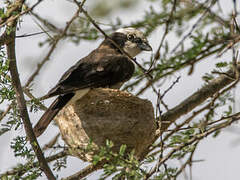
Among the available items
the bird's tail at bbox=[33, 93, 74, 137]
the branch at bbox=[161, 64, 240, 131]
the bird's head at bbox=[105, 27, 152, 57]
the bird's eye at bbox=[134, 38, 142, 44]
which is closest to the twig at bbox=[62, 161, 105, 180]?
the bird's tail at bbox=[33, 93, 74, 137]

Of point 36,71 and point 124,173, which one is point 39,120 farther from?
point 124,173

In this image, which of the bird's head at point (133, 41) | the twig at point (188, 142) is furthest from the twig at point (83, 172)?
the bird's head at point (133, 41)

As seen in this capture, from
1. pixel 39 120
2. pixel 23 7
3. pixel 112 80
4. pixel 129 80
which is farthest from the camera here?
pixel 129 80

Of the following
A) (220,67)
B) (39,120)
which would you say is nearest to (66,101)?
(39,120)

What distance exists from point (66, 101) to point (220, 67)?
1.48m

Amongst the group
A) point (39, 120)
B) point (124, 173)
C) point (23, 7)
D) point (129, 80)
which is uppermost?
point (129, 80)

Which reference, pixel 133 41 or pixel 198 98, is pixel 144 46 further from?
pixel 198 98

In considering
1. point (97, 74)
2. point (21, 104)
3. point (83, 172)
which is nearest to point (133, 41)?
point (97, 74)

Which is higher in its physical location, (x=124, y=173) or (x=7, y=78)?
(x=7, y=78)

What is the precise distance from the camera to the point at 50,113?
4.38 m

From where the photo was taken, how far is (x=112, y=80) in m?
4.80

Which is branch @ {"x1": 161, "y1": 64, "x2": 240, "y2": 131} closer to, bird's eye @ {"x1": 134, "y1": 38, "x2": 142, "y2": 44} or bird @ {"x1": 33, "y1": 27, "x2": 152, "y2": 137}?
bird @ {"x1": 33, "y1": 27, "x2": 152, "y2": 137}

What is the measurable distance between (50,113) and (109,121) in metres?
0.56

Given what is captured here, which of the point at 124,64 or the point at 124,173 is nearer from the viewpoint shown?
the point at 124,173
